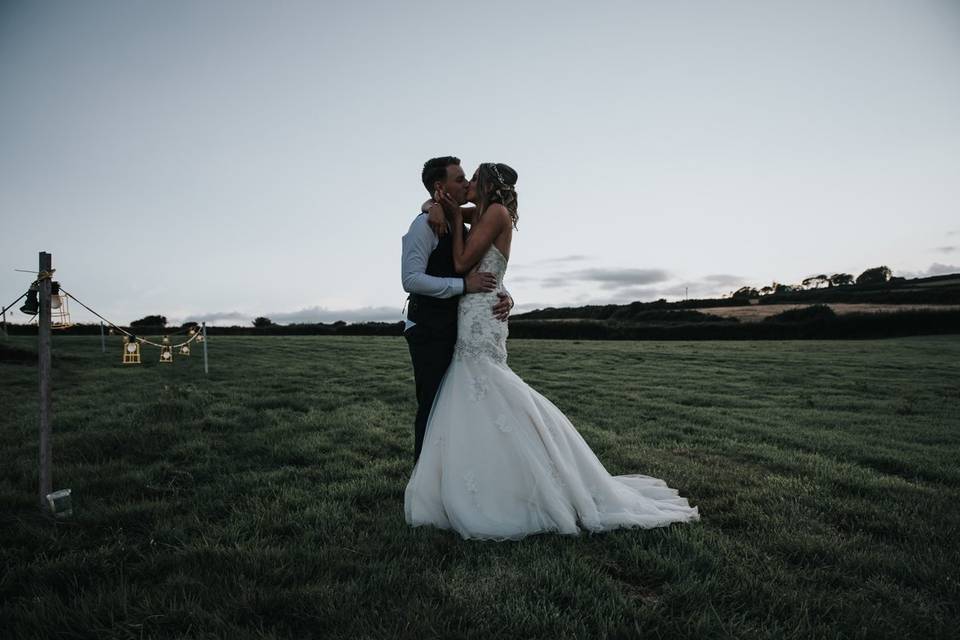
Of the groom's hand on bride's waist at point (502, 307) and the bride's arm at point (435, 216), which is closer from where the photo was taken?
the bride's arm at point (435, 216)

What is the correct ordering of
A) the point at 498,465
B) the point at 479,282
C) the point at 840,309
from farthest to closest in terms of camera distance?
the point at 840,309
the point at 479,282
the point at 498,465

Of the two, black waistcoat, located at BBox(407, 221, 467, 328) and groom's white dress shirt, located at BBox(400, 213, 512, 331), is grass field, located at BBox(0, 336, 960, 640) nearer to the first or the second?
black waistcoat, located at BBox(407, 221, 467, 328)

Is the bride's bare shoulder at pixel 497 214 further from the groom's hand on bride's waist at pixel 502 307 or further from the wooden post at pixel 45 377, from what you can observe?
the wooden post at pixel 45 377

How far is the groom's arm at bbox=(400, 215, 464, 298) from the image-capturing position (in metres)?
4.34

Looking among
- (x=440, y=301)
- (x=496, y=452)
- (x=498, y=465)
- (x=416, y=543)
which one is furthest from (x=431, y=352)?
(x=416, y=543)

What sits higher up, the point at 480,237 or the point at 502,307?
the point at 480,237

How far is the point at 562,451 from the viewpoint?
4422mm

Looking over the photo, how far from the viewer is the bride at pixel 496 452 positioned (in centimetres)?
411

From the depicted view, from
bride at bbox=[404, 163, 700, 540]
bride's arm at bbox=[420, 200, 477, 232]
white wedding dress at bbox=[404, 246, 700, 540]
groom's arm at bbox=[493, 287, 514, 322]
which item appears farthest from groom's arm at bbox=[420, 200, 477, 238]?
groom's arm at bbox=[493, 287, 514, 322]

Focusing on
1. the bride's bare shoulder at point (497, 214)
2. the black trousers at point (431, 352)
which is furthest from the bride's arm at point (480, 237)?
the black trousers at point (431, 352)

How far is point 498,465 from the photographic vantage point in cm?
418

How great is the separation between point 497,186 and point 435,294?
1.25 metres

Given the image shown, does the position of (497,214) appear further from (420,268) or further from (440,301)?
(440,301)

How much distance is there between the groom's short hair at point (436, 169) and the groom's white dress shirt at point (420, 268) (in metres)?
0.45
